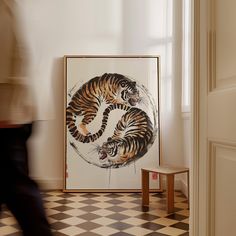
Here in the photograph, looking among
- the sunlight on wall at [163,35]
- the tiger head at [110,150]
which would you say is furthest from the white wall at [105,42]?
the tiger head at [110,150]

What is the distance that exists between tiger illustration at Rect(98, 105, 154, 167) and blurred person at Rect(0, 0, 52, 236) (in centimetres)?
321

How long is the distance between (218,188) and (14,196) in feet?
2.47

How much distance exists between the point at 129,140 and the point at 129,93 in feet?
1.79

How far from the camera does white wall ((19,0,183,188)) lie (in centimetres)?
450

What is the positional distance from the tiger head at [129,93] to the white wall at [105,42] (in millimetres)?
341

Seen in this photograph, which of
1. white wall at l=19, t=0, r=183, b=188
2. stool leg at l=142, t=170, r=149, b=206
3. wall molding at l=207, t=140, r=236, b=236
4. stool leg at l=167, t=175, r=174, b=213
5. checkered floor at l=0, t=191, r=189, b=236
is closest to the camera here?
wall molding at l=207, t=140, r=236, b=236

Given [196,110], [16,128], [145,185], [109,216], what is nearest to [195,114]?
[196,110]

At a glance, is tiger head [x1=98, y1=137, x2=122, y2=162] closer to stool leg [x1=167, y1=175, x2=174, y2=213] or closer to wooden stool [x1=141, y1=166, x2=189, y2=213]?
wooden stool [x1=141, y1=166, x2=189, y2=213]

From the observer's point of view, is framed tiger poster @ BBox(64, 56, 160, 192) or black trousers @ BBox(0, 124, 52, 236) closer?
black trousers @ BBox(0, 124, 52, 236)

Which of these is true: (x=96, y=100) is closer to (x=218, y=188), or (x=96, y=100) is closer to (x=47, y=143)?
(x=47, y=143)

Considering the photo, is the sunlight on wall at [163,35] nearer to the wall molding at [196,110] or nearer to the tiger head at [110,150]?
the tiger head at [110,150]

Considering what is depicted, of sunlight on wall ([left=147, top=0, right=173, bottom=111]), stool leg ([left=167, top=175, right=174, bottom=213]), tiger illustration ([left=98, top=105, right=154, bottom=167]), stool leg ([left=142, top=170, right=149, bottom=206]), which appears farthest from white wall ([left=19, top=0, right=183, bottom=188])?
stool leg ([left=167, top=175, right=174, bottom=213])

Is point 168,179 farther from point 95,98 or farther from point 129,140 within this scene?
point 95,98

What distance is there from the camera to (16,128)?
116 centimetres
